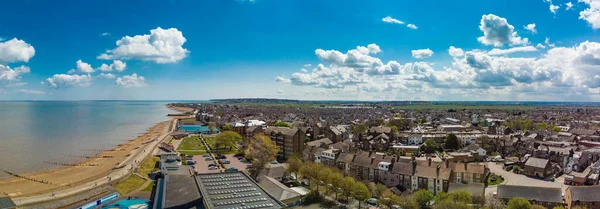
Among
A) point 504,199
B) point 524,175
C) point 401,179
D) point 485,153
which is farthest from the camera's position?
point 485,153

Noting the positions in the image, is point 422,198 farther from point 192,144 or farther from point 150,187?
point 192,144

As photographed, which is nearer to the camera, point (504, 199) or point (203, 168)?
point (504, 199)

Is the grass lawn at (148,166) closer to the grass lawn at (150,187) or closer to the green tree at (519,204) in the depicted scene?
the grass lawn at (150,187)

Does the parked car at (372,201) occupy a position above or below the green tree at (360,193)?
below

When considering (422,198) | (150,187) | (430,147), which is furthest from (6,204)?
(430,147)

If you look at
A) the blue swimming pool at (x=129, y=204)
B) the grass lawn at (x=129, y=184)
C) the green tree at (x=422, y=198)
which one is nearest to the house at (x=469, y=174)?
the green tree at (x=422, y=198)

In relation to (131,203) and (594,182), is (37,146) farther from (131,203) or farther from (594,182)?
(594,182)

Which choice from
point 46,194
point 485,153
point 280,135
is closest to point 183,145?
point 280,135
